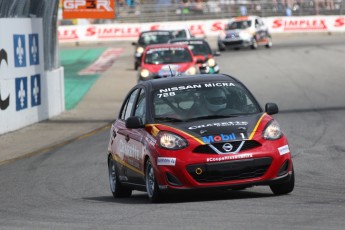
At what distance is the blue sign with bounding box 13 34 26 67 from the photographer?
77.7ft

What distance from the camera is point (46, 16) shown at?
26.8 meters

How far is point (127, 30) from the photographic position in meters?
63.4

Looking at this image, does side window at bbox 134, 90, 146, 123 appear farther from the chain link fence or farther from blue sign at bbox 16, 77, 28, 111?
the chain link fence

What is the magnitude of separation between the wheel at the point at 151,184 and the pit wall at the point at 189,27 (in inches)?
2020

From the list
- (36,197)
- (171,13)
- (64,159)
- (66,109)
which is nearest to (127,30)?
(171,13)

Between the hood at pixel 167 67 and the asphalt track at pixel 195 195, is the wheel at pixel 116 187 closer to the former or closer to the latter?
the asphalt track at pixel 195 195

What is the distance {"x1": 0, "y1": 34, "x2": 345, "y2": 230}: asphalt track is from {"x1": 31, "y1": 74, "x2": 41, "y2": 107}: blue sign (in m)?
1.07

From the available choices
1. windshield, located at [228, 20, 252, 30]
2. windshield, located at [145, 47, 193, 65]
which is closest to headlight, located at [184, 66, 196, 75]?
windshield, located at [145, 47, 193, 65]

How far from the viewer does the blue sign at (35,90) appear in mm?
25172

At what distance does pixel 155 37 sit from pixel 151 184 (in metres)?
33.7

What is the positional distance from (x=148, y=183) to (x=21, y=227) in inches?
80.3

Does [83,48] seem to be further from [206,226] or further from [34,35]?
[206,226]

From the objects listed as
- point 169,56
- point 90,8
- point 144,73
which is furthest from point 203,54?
point 144,73

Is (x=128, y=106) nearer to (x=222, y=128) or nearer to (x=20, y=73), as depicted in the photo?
(x=222, y=128)
